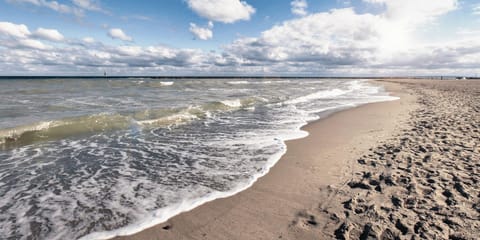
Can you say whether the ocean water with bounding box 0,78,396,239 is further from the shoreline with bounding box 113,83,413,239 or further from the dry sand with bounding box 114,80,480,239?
the dry sand with bounding box 114,80,480,239

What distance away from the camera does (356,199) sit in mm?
4312

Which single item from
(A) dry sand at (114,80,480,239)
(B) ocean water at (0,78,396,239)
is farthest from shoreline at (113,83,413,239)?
(B) ocean water at (0,78,396,239)

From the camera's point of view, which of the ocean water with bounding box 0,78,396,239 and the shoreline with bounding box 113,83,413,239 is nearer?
the shoreline with bounding box 113,83,413,239

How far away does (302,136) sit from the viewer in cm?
921

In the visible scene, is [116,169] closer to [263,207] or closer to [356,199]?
[263,207]

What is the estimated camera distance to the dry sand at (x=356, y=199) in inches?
138

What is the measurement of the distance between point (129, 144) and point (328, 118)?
30.0 feet

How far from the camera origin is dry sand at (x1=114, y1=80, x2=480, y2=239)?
351cm

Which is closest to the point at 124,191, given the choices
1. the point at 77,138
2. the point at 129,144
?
the point at 129,144

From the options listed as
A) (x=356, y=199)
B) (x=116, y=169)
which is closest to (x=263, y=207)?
(x=356, y=199)

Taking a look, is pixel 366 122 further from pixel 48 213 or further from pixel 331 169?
pixel 48 213

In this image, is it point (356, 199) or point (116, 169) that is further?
point (116, 169)

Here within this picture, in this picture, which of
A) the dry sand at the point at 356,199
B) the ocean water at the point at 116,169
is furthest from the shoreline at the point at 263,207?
the ocean water at the point at 116,169

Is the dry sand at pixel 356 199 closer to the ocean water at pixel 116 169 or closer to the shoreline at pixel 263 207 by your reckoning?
the shoreline at pixel 263 207
